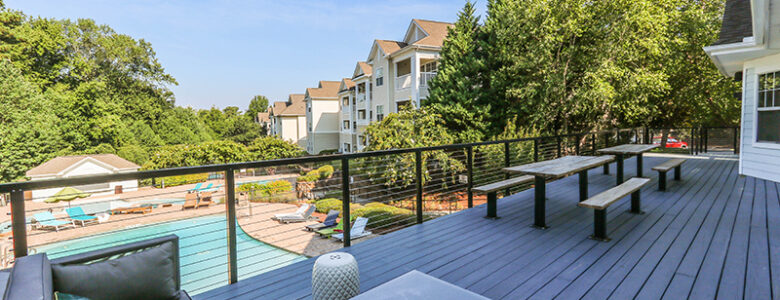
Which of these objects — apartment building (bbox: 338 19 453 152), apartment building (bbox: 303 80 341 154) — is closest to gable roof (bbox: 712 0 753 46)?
apartment building (bbox: 338 19 453 152)

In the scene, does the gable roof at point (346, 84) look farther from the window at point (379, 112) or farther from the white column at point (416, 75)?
the white column at point (416, 75)

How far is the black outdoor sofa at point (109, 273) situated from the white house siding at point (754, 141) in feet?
28.8

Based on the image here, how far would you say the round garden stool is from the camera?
1.96 m

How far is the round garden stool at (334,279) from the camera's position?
77.1 inches

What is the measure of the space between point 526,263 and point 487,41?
45.6ft

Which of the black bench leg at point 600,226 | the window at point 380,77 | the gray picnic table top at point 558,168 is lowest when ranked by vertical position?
the black bench leg at point 600,226

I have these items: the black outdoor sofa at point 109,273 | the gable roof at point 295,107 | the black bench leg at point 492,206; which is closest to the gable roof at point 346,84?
the gable roof at point 295,107

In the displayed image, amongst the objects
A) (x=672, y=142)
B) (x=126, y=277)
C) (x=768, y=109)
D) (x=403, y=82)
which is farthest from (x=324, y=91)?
(x=126, y=277)

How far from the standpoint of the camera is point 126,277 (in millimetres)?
1788

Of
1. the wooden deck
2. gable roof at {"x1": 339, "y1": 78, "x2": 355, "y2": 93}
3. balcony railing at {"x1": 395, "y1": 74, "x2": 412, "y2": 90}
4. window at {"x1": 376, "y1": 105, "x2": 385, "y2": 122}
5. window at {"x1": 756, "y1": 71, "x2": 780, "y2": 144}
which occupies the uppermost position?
gable roof at {"x1": 339, "y1": 78, "x2": 355, "y2": 93}

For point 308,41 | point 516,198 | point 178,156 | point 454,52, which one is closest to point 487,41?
point 454,52

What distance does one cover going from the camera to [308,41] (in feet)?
129

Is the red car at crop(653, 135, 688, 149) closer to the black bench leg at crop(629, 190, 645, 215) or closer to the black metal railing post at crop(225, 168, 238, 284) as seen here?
the black bench leg at crop(629, 190, 645, 215)

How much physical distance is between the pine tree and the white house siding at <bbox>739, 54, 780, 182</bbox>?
824 centimetres
